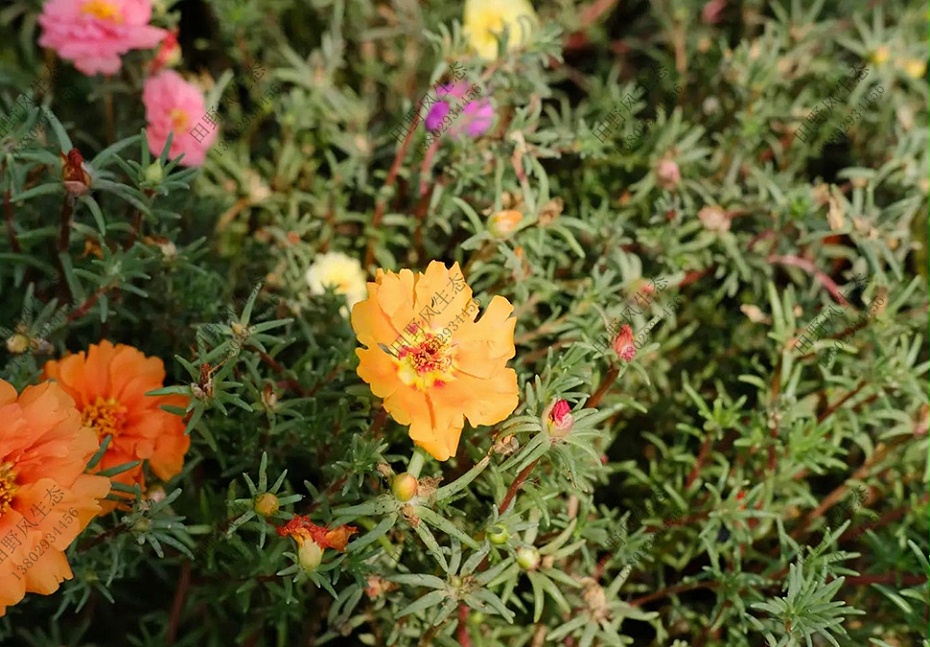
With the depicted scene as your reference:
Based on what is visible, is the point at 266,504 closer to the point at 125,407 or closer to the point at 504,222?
the point at 125,407

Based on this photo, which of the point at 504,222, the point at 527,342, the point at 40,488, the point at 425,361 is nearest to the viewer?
the point at 40,488

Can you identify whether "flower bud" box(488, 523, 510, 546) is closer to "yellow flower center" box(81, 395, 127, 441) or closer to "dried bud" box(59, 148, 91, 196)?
"yellow flower center" box(81, 395, 127, 441)

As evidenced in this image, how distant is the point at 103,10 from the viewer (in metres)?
2.02

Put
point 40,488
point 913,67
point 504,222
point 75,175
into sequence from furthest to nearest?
point 913,67 < point 504,222 < point 75,175 < point 40,488

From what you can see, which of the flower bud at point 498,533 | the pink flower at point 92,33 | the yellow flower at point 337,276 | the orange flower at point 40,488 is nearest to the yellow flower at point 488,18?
the yellow flower at point 337,276

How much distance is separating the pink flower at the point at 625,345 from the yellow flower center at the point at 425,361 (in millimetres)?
303

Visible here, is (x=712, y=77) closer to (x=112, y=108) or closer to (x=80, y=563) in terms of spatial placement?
(x=112, y=108)

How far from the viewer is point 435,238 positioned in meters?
2.20

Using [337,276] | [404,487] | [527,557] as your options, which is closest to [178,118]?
[337,276]

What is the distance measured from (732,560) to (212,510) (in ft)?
3.55

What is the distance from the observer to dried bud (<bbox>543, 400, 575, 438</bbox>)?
1.35 metres

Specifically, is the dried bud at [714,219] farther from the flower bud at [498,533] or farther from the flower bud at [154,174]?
the flower bud at [154,174]

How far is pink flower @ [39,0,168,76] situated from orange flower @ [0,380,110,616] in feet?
3.11

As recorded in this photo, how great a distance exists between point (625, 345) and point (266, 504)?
2.16 ft
